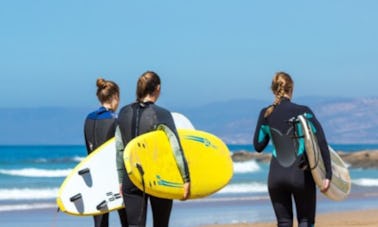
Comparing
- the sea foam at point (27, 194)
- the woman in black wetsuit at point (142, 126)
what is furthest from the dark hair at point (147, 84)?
the sea foam at point (27, 194)

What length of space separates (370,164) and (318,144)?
44327 mm

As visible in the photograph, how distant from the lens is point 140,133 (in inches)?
259

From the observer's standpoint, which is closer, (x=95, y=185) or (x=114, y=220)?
(x=95, y=185)

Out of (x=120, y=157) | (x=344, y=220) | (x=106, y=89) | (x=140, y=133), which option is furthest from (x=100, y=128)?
(x=344, y=220)

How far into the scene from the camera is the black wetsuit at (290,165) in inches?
272

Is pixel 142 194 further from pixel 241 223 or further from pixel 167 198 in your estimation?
pixel 241 223

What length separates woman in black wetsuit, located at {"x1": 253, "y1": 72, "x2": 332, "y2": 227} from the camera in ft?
22.7

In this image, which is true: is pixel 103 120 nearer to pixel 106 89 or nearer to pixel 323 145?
pixel 106 89

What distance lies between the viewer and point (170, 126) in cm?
653

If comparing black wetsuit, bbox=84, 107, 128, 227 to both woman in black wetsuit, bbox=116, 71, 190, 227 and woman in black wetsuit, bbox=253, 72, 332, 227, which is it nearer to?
woman in black wetsuit, bbox=116, 71, 190, 227

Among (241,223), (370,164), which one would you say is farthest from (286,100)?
(370,164)

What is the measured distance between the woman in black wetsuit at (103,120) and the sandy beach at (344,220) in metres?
5.68

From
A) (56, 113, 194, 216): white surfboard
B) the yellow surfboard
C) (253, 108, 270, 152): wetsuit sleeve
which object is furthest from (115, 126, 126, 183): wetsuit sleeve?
(253, 108, 270, 152): wetsuit sleeve

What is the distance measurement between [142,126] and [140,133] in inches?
2.0
